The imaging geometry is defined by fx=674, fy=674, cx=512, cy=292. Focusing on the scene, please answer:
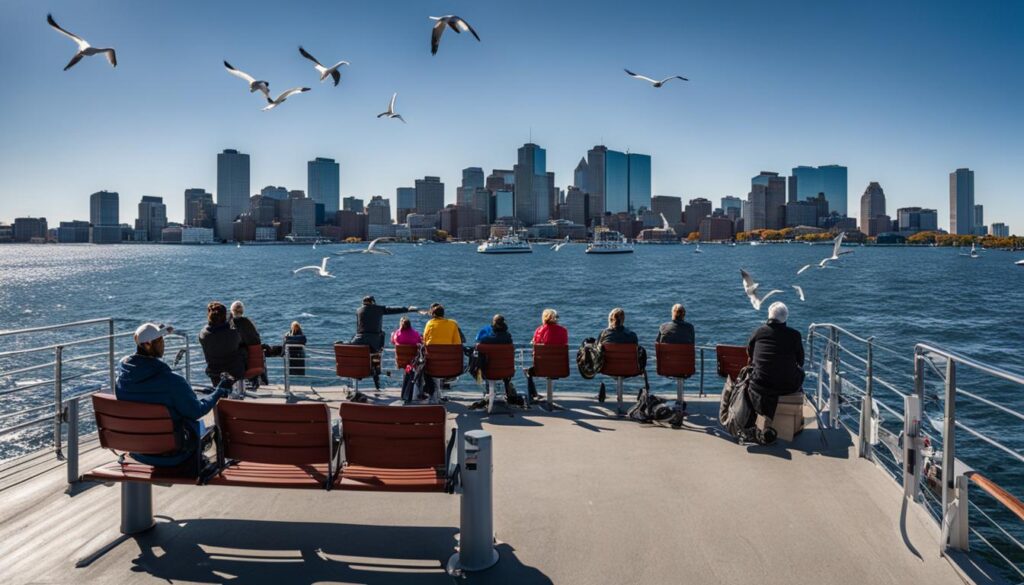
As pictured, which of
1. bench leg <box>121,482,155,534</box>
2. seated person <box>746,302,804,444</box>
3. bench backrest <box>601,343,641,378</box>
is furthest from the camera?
bench backrest <box>601,343,641,378</box>

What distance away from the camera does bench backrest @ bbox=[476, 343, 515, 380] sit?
862 centimetres

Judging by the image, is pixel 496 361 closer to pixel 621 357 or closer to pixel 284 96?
pixel 621 357

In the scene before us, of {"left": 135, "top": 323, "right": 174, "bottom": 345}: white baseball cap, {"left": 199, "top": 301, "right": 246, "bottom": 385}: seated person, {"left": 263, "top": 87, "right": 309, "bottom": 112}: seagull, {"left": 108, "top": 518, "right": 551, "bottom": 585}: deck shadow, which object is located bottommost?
{"left": 108, "top": 518, "right": 551, "bottom": 585}: deck shadow

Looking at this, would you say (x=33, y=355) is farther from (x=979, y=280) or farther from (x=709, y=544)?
(x=979, y=280)

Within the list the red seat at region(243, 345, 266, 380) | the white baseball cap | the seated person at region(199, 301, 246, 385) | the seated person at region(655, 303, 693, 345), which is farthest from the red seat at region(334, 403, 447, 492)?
the red seat at region(243, 345, 266, 380)

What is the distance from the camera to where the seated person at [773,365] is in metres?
6.93

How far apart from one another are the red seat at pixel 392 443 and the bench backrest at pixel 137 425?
1.20 m

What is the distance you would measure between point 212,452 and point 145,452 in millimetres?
2043

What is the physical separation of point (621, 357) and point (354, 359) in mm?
3721

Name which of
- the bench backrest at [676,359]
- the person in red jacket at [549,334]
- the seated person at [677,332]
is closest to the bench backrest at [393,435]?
the person in red jacket at [549,334]

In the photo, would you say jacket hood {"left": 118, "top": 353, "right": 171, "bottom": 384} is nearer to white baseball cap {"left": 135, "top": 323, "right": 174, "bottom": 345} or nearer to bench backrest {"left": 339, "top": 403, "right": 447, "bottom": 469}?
white baseball cap {"left": 135, "top": 323, "right": 174, "bottom": 345}

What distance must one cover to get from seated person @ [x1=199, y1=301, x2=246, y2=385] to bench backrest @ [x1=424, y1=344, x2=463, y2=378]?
2.40m

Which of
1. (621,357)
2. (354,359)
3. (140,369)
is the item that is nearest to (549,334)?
(621,357)

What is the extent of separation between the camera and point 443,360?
8812 millimetres
